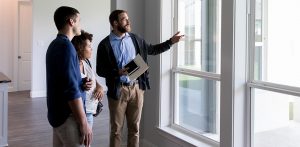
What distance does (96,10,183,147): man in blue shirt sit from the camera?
3.02m

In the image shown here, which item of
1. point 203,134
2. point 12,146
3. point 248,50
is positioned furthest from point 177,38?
point 12,146

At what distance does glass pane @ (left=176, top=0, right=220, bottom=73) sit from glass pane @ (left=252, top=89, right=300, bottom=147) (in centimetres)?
61

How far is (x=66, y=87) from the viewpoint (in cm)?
184

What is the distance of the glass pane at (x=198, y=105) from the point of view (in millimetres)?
3244

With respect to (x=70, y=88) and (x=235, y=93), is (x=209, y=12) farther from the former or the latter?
(x=70, y=88)

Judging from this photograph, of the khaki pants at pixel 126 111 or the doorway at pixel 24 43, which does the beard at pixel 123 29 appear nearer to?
the khaki pants at pixel 126 111

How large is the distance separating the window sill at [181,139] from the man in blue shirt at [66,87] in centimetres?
154

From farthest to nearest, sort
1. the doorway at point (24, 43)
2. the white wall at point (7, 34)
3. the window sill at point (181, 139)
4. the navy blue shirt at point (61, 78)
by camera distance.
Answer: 1. the doorway at point (24, 43)
2. the white wall at point (7, 34)
3. the window sill at point (181, 139)
4. the navy blue shirt at point (61, 78)

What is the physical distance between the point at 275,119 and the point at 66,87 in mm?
1703

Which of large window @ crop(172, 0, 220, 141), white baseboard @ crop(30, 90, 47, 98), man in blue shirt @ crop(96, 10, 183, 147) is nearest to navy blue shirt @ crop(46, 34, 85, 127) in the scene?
man in blue shirt @ crop(96, 10, 183, 147)

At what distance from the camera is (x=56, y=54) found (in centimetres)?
182

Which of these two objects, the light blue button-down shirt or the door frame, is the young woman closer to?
the light blue button-down shirt

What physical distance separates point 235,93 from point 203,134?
0.84 metres

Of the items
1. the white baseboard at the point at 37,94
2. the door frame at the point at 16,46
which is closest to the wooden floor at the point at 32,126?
the white baseboard at the point at 37,94
